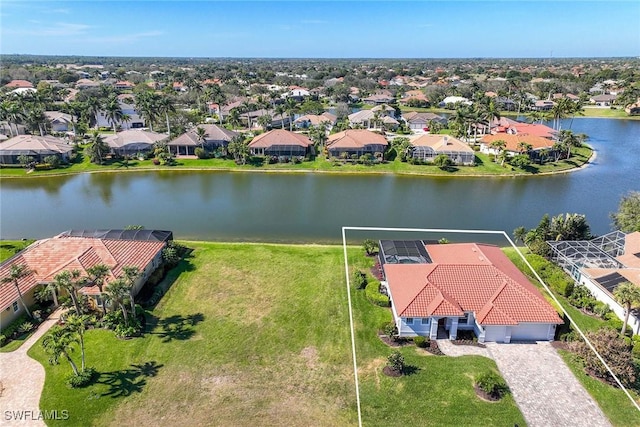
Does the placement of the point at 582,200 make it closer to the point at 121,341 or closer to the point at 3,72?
the point at 121,341

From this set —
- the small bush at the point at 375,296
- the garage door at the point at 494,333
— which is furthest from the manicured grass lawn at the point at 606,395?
the small bush at the point at 375,296

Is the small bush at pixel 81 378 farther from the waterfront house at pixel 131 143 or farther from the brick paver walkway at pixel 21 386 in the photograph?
the waterfront house at pixel 131 143

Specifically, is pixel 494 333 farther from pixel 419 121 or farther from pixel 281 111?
pixel 419 121

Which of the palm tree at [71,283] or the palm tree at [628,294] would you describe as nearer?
the palm tree at [628,294]

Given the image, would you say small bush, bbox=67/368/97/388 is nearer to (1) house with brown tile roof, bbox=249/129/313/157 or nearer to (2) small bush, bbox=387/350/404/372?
(2) small bush, bbox=387/350/404/372

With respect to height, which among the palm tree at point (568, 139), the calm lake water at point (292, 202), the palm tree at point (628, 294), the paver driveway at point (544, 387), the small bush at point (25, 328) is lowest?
the paver driveway at point (544, 387)

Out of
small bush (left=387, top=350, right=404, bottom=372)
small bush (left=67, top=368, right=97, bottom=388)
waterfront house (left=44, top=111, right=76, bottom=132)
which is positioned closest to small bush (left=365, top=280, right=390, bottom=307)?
small bush (left=387, top=350, right=404, bottom=372)
